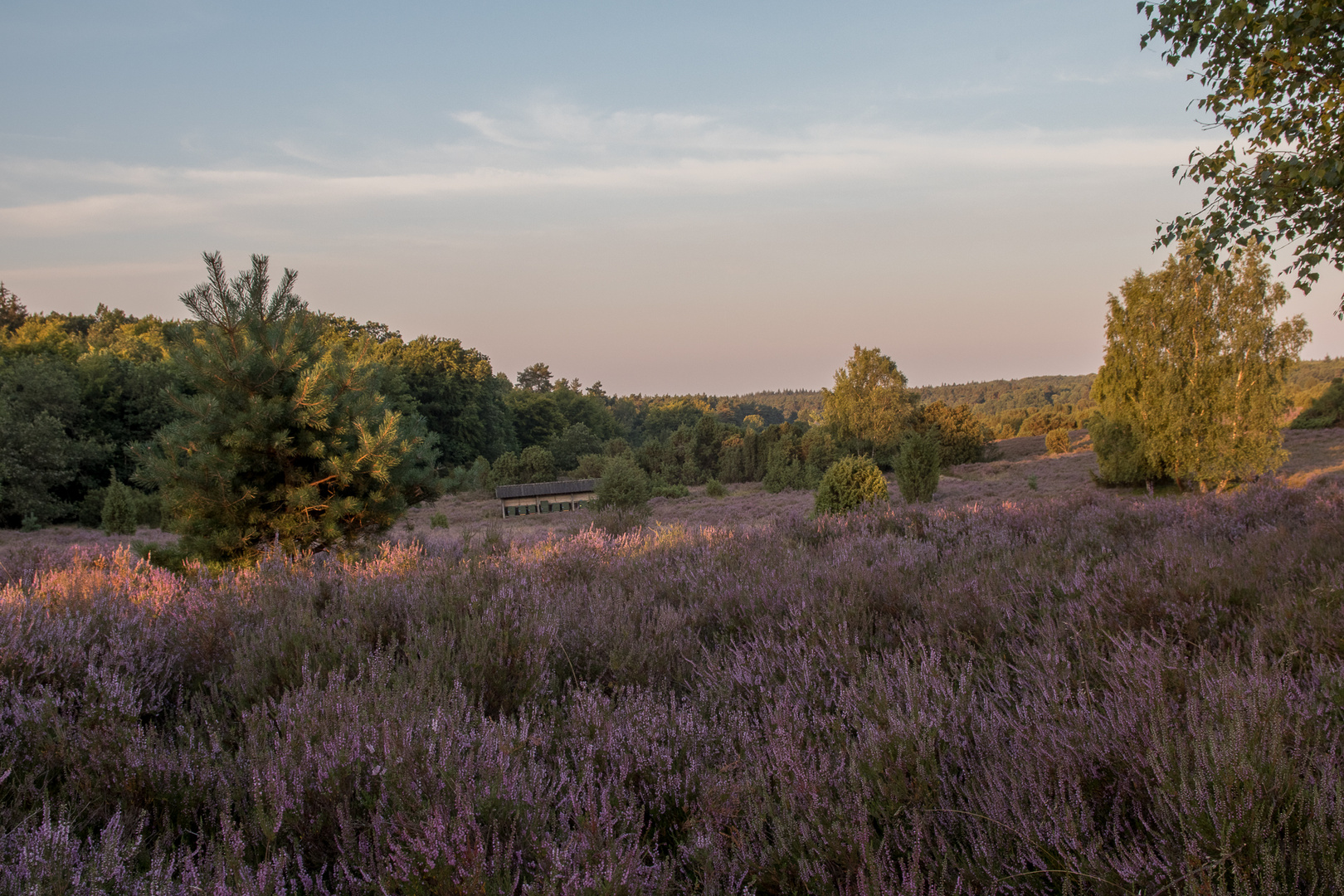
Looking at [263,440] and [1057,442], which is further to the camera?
[1057,442]

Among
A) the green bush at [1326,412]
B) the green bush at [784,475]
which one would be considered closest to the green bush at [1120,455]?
the green bush at [784,475]

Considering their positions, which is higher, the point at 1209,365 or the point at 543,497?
the point at 1209,365

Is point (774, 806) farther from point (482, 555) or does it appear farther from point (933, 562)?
point (482, 555)

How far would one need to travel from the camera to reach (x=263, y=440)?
6508 millimetres

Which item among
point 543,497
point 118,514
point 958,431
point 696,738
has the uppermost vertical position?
point 958,431

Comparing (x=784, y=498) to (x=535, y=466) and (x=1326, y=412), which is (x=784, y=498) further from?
(x=1326, y=412)

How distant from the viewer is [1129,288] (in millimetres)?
23250

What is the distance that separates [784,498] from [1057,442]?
89.9ft

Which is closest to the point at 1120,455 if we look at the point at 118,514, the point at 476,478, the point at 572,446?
the point at 476,478

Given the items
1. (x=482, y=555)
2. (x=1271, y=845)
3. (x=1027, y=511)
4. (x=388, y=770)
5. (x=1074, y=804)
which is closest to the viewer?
(x=1271, y=845)

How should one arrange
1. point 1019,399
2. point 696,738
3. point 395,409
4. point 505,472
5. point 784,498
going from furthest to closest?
point 1019,399 < point 505,472 < point 784,498 < point 395,409 < point 696,738

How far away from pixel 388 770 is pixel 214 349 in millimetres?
6213

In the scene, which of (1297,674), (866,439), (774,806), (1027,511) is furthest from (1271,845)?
(866,439)

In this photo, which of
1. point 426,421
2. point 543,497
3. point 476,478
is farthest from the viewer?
point 476,478
